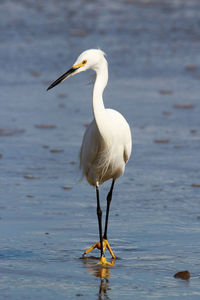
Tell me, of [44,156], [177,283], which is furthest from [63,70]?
[177,283]

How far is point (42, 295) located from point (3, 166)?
122 inches

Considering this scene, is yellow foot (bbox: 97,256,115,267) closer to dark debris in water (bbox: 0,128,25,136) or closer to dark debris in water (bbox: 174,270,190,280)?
dark debris in water (bbox: 174,270,190,280)

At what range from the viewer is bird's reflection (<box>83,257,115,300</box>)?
4004mm

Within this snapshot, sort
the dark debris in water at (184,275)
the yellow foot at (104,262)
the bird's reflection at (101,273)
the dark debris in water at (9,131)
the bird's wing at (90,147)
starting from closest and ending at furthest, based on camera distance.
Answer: the bird's reflection at (101,273) → the dark debris in water at (184,275) → the yellow foot at (104,262) → the bird's wing at (90,147) → the dark debris in water at (9,131)

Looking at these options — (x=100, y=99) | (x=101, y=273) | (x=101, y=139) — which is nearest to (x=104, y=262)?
(x=101, y=273)

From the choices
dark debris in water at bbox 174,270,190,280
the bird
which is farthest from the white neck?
dark debris in water at bbox 174,270,190,280

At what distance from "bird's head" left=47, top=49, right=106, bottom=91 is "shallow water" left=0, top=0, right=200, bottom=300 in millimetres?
1248

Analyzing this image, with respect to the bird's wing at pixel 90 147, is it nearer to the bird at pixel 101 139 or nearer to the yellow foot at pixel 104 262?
the bird at pixel 101 139

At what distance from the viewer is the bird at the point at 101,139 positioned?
15.3 feet

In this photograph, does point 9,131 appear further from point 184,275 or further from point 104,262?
point 184,275

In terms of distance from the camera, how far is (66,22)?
50.4 feet

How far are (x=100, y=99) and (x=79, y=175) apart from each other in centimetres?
206

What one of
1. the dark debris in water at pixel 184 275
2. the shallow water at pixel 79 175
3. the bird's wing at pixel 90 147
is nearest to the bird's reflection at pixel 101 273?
the shallow water at pixel 79 175

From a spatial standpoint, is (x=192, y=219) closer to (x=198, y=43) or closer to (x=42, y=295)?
(x=42, y=295)
